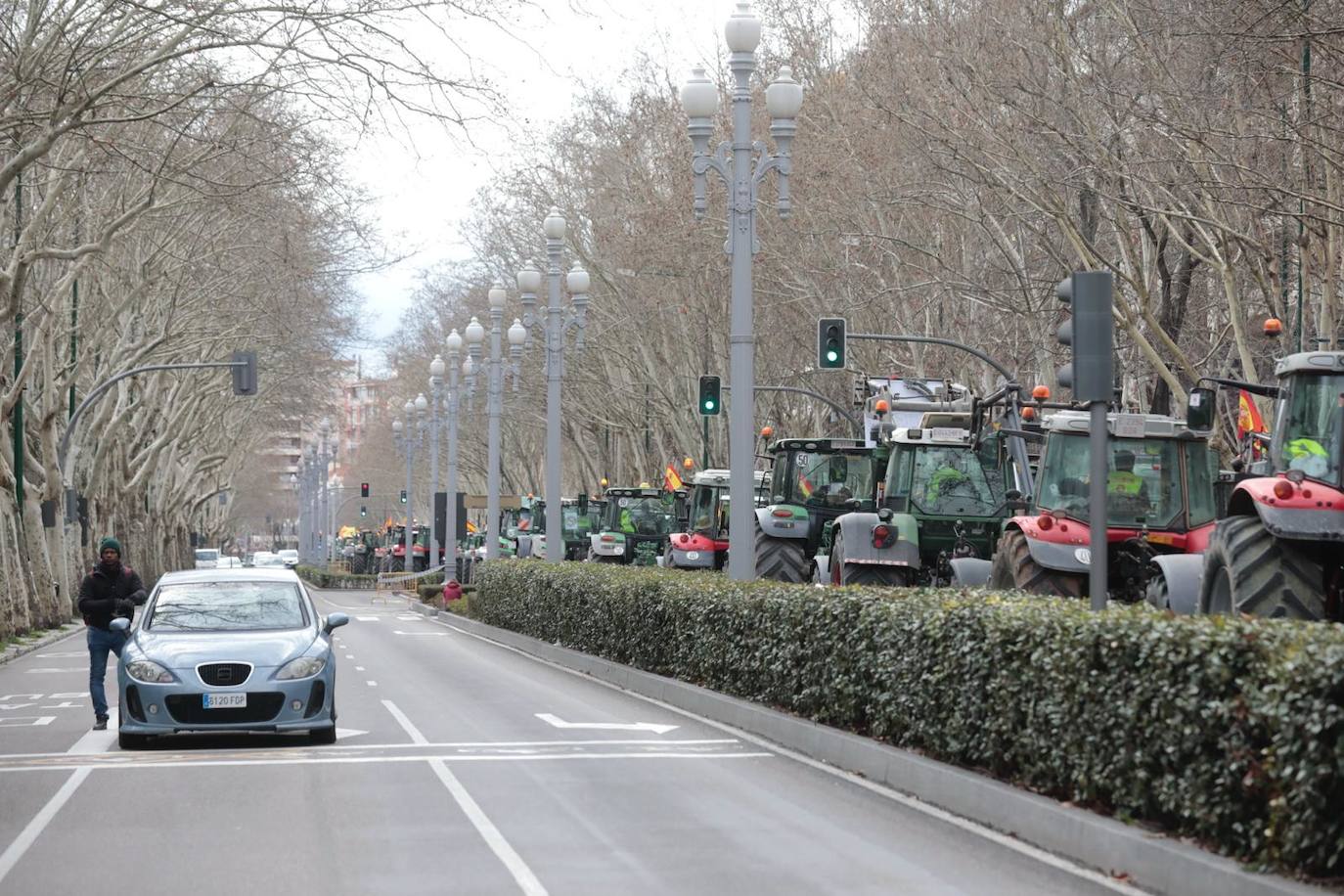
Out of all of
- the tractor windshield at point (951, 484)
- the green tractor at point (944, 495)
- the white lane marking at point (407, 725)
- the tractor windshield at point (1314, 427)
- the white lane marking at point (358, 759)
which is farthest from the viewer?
the tractor windshield at point (951, 484)

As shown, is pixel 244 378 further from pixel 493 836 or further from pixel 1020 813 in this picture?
pixel 1020 813

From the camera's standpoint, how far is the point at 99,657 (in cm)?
1811

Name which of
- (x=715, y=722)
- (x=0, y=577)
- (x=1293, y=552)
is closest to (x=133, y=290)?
(x=0, y=577)

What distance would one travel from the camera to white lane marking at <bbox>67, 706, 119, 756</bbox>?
16.2 m

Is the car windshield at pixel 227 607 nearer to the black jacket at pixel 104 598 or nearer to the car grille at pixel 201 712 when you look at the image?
the black jacket at pixel 104 598

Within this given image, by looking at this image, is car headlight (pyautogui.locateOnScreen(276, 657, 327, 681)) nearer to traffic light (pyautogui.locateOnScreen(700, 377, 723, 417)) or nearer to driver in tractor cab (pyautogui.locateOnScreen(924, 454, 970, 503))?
driver in tractor cab (pyautogui.locateOnScreen(924, 454, 970, 503))

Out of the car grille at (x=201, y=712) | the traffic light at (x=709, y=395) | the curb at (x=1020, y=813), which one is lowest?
the curb at (x=1020, y=813)

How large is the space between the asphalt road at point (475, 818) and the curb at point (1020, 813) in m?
0.16

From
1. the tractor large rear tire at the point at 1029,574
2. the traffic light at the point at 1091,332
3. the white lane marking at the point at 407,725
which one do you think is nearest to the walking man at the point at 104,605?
the white lane marking at the point at 407,725

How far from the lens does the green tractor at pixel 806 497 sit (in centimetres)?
2956

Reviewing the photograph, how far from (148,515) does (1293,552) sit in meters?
70.8

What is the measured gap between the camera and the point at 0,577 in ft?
117

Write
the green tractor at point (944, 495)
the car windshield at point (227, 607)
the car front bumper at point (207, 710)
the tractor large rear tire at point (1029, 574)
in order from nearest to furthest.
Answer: the car front bumper at point (207, 710) < the car windshield at point (227, 607) < the tractor large rear tire at point (1029, 574) < the green tractor at point (944, 495)

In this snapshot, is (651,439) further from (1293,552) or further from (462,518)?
(1293,552)
